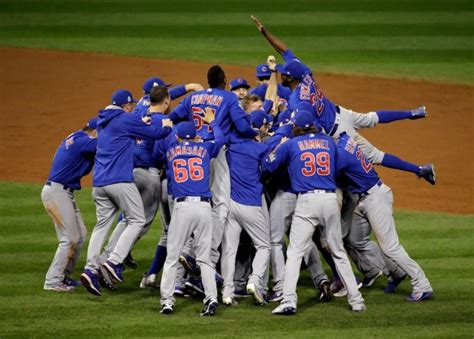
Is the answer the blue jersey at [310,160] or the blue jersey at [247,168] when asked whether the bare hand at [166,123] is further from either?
the blue jersey at [310,160]

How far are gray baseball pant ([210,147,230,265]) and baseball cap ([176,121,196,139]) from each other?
71 centimetres

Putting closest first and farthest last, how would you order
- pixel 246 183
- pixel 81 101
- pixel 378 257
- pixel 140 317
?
pixel 140 317 < pixel 246 183 < pixel 378 257 < pixel 81 101

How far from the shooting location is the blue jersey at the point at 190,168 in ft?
37.8

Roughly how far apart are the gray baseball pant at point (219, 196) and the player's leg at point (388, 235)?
1.46 meters

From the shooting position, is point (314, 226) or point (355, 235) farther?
point (355, 235)

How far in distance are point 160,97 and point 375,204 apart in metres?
2.57

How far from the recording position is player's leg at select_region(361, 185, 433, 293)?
12.1m

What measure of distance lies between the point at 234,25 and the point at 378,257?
13.3 m

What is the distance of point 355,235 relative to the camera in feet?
41.9

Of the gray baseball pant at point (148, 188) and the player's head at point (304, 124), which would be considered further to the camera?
the gray baseball pant at point (148, 188)

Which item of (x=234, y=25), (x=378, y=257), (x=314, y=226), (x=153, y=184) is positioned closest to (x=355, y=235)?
(x=378, y=257)

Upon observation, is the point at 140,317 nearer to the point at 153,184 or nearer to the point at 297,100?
the point at 153,184

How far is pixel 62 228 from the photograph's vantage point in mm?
12562

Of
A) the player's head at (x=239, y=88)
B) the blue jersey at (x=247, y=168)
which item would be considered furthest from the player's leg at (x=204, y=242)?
the player's head at (x=239, y=88)
